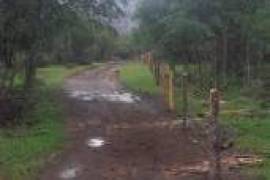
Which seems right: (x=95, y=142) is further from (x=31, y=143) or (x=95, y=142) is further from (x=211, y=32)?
(x=211, y=32)

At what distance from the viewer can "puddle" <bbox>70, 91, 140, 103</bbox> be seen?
27.7m

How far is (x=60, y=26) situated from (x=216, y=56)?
11.7m

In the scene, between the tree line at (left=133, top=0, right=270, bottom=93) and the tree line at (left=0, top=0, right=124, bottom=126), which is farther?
the tree line at (left=133, top=0, right=270, bottom=93)

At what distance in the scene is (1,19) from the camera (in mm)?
18797

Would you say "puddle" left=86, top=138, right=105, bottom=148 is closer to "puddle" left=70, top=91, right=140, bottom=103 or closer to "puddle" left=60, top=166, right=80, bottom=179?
"puddle" left=60, top=166, right=80, bottom=179

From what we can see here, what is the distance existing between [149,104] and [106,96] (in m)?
4.94

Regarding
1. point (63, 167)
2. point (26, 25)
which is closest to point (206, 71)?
point (26, 25)

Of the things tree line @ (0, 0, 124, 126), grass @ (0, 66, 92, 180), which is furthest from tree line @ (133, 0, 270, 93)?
grass @ (0, 66, 92, 180)

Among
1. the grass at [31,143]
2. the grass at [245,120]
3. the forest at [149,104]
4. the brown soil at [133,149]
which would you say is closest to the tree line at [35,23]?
the forest at [149,104]

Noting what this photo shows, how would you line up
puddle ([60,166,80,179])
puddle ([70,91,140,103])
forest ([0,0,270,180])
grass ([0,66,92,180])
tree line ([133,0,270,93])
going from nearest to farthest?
puddle ([60,166,80,179]) → grass ([0,66,92,180]) → forest ([0,0,270,180]) → puddle ([70,91,140,103]) → tree line ([133,0,270,93])

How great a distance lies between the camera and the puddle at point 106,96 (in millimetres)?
27656

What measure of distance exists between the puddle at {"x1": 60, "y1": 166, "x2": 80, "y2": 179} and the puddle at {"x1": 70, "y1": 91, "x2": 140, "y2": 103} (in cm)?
1421

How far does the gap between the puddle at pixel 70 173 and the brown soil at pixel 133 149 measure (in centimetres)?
4

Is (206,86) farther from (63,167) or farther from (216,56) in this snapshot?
(63,167)
